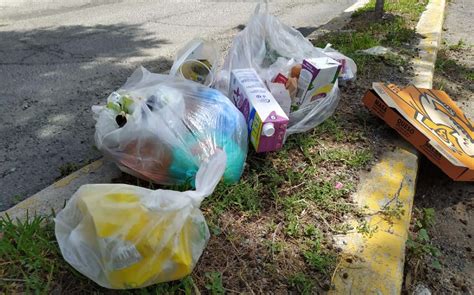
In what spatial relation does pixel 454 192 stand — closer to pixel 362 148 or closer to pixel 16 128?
pixel 362 148

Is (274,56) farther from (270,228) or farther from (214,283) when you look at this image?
(214,283)

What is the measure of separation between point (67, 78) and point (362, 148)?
2.44m

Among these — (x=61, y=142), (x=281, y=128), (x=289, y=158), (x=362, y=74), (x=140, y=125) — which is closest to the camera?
(x=140, y=125)

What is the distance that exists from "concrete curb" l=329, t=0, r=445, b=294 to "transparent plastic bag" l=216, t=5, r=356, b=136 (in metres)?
0.44

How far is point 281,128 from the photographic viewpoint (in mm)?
1848

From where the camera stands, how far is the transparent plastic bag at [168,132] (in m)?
1.64

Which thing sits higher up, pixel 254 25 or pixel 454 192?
pixel 254 25

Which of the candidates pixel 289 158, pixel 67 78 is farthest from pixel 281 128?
pixel 67 78

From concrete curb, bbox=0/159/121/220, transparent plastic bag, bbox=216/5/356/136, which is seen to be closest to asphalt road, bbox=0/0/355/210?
concrete curb, bbox=0/159/121/220

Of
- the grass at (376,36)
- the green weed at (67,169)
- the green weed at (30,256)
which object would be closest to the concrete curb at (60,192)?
the green weed at (30,256)

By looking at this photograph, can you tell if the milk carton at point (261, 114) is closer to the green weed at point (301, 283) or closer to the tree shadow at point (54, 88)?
the green weed at point (301, 283)

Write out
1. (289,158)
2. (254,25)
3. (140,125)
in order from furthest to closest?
(254,25)
(289,158)
(140,125)

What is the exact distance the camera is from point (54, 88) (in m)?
3.10

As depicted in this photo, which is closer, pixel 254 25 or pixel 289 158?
pixel 289 158
